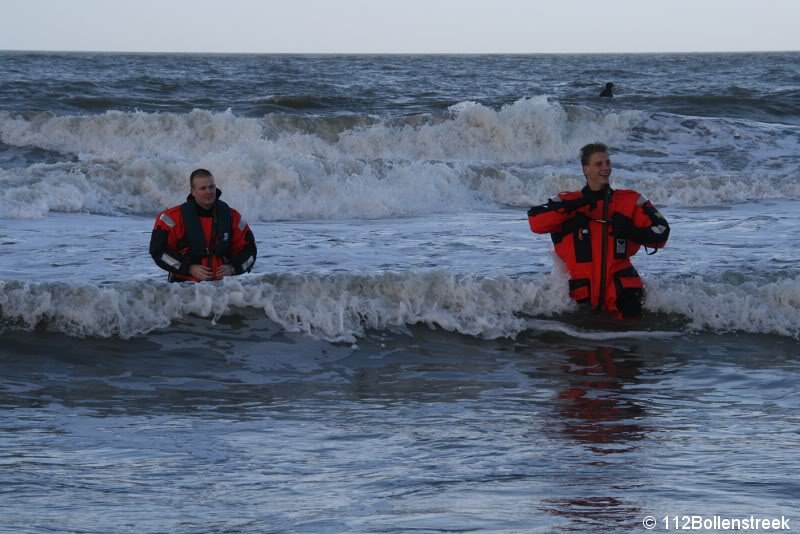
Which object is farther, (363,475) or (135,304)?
(135,304)

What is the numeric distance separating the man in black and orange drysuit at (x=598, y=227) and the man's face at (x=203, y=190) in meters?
2.15

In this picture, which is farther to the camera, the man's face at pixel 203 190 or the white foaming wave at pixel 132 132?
the white foaming wave at pixel 132 132

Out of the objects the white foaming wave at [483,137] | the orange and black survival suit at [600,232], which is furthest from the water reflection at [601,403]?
the white foaming wave at [483,137]

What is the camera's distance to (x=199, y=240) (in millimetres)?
8008

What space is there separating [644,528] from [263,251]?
7.81 meters

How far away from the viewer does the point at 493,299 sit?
878 centimetres

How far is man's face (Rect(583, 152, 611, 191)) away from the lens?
7.73 m

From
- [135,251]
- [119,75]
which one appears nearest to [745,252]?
[135,251]

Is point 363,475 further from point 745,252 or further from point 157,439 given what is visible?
point 745,252

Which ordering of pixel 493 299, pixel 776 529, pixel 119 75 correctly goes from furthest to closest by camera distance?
pixel 119 75 → pixel 493 299 → pixel 776 529

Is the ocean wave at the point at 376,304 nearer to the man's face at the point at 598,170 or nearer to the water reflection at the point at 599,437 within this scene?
the water reflection at the point at 599,437

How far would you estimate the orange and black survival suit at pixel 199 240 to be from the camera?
25.9ft

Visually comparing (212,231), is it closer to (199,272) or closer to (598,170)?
(199,272)

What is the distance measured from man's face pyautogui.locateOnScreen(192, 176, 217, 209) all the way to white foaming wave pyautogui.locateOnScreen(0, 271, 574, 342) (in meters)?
0.78
